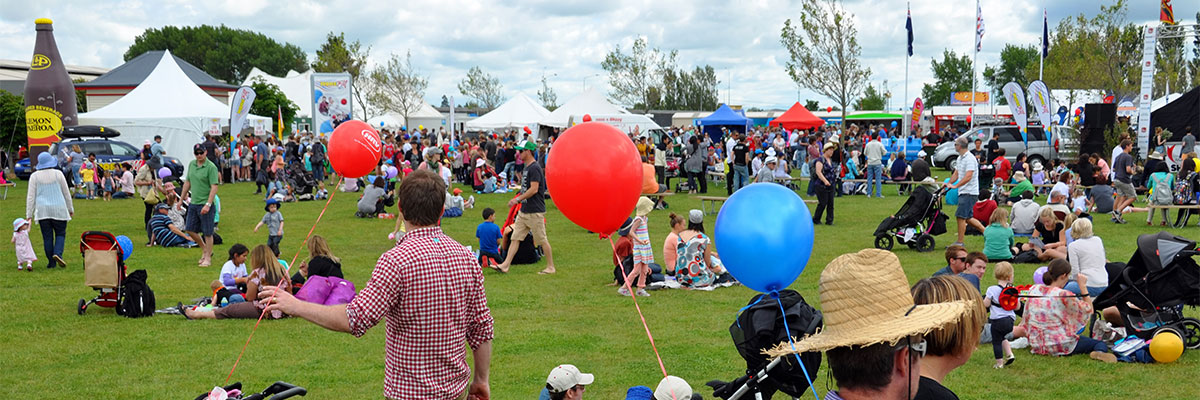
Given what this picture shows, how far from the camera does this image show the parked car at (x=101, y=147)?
24500 mm

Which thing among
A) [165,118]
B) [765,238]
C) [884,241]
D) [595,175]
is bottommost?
[884,241]

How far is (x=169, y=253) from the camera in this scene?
526 inches

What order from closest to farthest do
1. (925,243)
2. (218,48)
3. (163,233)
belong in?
(925,243) → (163,233) → (218,48)

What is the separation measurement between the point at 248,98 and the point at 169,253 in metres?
15.3

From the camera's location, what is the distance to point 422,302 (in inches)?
138

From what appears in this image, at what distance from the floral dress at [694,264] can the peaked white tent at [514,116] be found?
90.0 feet

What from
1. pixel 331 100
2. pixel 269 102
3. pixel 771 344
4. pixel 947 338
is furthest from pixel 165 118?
pixel 947 338

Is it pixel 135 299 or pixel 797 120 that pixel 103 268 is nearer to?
pixel 135 299

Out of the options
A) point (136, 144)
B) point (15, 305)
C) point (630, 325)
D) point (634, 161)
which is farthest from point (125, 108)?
point (634, 161)

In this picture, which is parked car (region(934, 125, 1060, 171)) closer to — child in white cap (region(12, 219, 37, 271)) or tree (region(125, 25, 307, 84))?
child in white cap (region(12, 219, 37, 271))

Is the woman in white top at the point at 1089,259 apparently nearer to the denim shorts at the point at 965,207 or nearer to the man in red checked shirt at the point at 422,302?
the denim shorts at the point at 965,207

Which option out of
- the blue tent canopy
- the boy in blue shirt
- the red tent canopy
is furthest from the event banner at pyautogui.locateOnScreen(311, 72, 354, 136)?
the boy in blue shirt

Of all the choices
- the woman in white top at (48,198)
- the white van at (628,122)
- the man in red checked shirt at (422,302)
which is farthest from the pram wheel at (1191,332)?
the white van at (628,122)

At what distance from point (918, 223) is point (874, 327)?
441 inches
